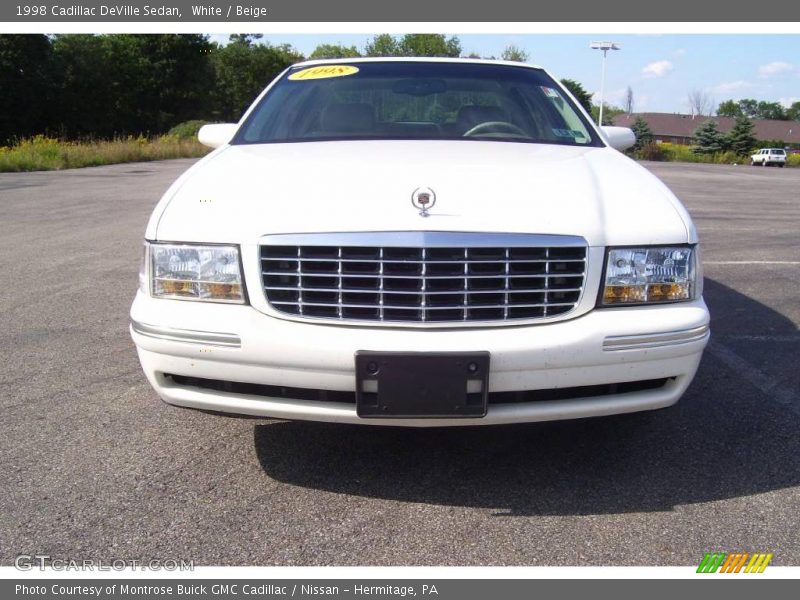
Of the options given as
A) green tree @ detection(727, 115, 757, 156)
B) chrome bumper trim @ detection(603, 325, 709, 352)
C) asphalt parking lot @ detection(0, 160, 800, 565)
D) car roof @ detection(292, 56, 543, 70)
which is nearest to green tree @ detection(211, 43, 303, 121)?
green tree @ detection(727, 115, 757, 156)

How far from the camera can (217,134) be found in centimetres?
426

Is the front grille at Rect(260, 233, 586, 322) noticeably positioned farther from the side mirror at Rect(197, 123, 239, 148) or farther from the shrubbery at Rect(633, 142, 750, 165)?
the shrubbery at Rect(633, 142, 750, 165)

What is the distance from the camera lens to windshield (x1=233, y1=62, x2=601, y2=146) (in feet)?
13.0

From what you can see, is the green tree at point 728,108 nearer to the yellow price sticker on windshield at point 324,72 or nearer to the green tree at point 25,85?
the green tree at point 25,85

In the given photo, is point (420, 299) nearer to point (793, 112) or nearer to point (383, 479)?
point (383, 479)

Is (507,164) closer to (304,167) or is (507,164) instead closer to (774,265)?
(304,167)

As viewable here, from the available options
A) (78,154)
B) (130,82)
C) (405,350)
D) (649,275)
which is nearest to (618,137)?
(649,275)

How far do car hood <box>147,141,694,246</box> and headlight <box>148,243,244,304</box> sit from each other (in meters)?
0.05

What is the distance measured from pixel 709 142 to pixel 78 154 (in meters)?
44.5

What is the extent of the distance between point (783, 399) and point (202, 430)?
9.20 feet

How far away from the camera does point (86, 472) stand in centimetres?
295

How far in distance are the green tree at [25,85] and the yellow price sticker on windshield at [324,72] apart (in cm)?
4391

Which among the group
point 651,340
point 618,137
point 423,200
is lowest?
point 651,340
